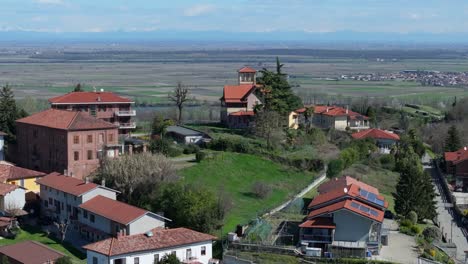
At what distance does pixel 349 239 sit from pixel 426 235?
18.5ft

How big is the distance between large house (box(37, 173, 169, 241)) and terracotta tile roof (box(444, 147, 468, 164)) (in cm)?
2718

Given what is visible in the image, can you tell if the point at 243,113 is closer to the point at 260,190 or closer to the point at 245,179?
the point at 245,179

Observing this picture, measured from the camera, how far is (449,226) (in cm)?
4478

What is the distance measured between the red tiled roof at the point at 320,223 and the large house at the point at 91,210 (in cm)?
599

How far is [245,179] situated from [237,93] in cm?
1673

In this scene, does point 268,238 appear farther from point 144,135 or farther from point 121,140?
point 144,135

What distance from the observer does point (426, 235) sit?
128ft

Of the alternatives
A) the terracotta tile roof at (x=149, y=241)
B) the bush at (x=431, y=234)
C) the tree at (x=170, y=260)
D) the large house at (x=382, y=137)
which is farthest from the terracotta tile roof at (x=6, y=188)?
the large house at (x=382, y=137)

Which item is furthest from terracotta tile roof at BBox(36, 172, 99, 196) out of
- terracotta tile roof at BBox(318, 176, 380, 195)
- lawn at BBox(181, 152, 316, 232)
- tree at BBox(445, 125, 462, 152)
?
tree at BBox(445, 125, 462, 152)

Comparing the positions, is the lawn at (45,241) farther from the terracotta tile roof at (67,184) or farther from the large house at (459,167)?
the large house at (459,167)

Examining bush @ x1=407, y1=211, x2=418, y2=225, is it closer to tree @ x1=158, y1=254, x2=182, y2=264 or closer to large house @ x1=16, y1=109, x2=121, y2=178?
tree @ x1=158, y1=254, x2=182, y2=264

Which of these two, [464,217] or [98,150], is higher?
[98,150]

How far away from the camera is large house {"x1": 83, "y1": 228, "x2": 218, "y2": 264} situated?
32.3m

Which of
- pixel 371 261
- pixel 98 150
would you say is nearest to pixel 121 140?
pixel 98 150
